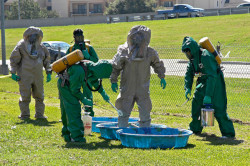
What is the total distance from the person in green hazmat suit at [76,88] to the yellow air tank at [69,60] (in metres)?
0.07

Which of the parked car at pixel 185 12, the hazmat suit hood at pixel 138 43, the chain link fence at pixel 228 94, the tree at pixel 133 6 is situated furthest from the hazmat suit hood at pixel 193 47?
the tree at pixel 133 6

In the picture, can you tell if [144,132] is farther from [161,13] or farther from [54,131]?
[161,13]

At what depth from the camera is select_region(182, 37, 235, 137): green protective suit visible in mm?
9281

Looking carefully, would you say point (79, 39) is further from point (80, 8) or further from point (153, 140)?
point (80, 8)

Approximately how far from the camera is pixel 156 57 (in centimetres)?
888

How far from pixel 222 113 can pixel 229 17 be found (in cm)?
3453

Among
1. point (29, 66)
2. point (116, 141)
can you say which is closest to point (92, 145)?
point (116, 141)

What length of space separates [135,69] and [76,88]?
1087mm

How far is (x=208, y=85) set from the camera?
30.3ft

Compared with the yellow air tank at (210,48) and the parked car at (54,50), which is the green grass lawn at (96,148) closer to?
the yellow air tank at (210,48)

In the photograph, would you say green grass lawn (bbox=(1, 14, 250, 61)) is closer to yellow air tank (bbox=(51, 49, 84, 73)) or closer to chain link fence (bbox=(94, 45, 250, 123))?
chain link fence (bbox=(94, 45, 250, 123))

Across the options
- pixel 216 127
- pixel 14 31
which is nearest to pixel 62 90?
pixel 216 127

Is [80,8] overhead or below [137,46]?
overhead

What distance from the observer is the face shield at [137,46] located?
8711mm
